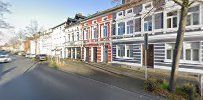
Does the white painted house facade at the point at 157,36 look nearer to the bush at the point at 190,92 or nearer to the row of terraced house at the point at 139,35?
the row of terraced house at the point at 139,35

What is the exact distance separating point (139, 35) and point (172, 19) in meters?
4.74

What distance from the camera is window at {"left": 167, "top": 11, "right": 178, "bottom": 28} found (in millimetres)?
21025

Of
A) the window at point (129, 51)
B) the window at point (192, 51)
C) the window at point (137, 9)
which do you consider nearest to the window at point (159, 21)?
the window at point (137, 9)

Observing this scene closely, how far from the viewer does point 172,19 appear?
21234mm

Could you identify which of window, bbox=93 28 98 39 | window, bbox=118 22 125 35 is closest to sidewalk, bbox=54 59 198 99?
window, bbox=118 22 125 35

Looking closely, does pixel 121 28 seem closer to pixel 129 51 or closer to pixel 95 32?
pixel 129 51

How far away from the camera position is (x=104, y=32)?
33.1m

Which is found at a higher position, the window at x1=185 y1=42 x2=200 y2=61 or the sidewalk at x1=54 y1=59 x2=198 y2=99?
→ the window at x1=185 y1=42 x2=200 y2=61

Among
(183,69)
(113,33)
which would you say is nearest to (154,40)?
(183,69)

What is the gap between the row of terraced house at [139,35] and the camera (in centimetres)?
1914

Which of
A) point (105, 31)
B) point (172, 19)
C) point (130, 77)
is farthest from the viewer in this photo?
point (105, 31)

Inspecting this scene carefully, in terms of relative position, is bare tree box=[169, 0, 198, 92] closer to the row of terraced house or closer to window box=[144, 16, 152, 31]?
the row of terraced house

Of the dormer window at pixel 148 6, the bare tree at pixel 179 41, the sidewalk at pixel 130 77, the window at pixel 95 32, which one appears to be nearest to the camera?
the bare tree at pixel 179 41

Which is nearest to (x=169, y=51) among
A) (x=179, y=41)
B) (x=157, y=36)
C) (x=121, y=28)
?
(x=157, y=36)
